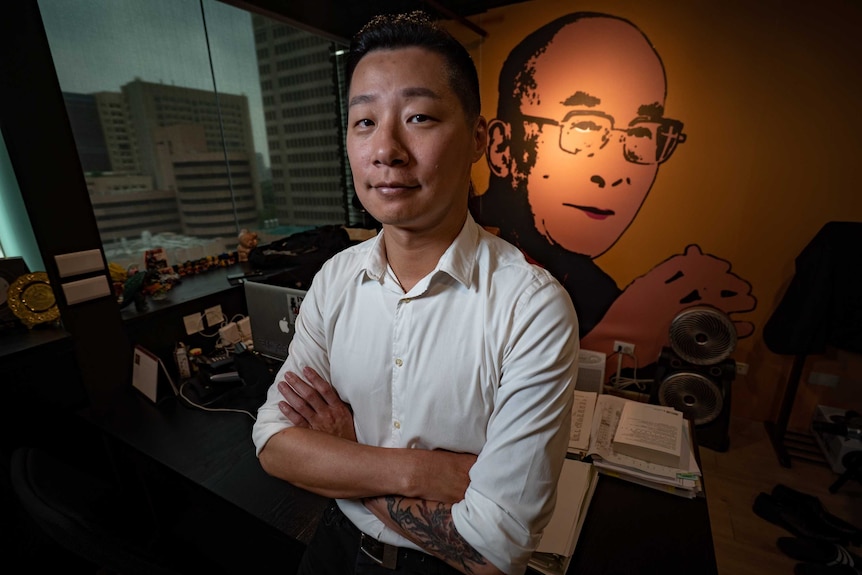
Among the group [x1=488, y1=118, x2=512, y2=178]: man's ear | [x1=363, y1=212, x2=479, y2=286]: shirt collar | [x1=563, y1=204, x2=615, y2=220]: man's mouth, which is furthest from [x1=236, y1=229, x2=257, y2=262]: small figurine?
[x1=563, y1=204, x2=615, y2=220]: man's mouth

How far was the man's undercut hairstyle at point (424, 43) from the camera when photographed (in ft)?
2.71

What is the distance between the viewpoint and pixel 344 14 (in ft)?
9.86

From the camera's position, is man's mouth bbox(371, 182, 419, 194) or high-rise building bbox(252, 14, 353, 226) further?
high-rise building bbox(252, 14, 353, 226)

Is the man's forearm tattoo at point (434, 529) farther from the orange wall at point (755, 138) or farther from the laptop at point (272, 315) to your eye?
the orange wall at point (755, 138)

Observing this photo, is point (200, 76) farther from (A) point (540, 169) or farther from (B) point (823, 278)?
(B) point (823, 278)

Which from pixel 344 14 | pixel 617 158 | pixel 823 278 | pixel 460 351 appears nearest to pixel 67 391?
pixel 460 351

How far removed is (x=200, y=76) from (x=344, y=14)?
1227 millimetres

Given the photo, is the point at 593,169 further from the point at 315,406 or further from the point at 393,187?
the point at 315,406

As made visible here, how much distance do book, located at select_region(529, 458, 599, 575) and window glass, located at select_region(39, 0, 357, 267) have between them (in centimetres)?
246

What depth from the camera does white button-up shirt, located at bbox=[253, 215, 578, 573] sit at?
29.7 inches

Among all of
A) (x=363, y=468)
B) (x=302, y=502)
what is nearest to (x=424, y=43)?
(x=363, y=468)

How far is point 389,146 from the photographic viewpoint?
2.60ft

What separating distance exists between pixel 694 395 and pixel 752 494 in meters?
0.58

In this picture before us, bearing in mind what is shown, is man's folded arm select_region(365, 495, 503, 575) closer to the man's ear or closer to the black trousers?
the black trousers
